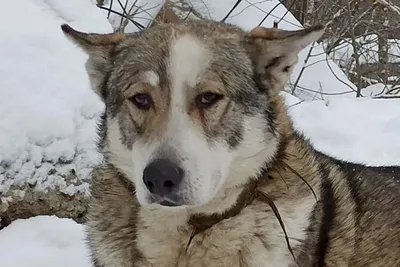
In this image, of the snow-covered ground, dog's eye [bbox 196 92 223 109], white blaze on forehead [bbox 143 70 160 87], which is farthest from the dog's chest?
the snow-covered ground

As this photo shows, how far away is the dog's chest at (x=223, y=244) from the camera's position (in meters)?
2.94

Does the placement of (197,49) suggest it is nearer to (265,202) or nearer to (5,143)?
(265,202)

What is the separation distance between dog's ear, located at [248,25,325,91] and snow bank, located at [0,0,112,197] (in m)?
1.93

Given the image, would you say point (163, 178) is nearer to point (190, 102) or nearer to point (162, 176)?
point (162, 176)

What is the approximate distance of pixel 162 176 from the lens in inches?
104

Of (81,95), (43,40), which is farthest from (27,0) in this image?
(81,95)

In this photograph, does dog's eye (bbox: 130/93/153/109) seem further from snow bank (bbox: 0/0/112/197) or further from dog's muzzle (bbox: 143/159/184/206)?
snow bank (bbox: 0/0/112/197)

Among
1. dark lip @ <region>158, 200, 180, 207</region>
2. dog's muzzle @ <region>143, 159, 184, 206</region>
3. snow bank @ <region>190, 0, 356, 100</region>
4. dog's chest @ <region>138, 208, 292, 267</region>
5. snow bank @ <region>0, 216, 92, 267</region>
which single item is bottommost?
snow bank @ <region>0, 216, 92, 267</region>

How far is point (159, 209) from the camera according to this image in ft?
9.72

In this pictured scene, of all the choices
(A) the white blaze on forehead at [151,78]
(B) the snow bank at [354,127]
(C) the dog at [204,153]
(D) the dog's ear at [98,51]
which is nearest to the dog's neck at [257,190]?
(C) the dog at [204,153]

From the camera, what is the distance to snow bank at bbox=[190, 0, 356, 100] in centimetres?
933

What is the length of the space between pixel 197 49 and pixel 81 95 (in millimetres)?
2171

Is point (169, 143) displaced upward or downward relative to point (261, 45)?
downward

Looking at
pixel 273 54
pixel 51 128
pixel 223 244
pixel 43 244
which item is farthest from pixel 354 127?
pixel 223 244
